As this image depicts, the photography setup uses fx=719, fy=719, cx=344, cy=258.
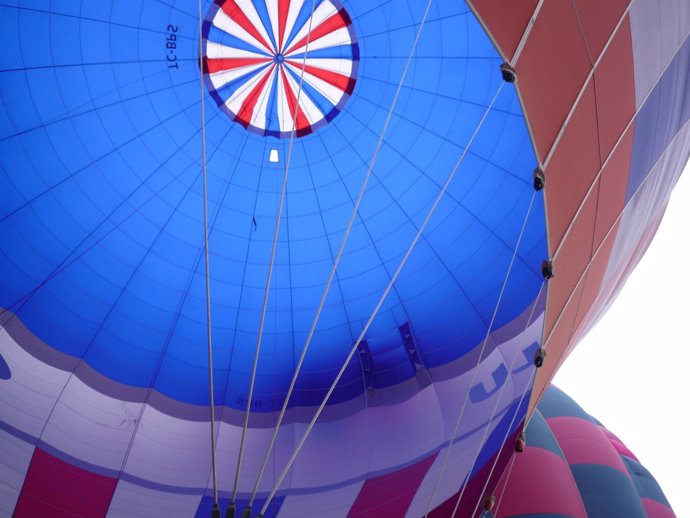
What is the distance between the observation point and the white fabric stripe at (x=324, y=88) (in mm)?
5598

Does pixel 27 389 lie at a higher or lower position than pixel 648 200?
lower

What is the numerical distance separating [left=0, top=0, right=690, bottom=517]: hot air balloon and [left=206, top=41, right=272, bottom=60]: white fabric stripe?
1 centimetres

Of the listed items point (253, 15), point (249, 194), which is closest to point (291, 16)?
point (253, 15)

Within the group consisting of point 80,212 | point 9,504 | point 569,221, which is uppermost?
point 80,212

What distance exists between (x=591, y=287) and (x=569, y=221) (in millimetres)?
1258

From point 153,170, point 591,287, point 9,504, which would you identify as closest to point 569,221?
point 591,287

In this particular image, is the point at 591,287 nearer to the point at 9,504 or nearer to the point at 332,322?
the point at 332,322

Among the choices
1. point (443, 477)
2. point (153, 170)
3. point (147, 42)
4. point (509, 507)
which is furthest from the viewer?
point (509, 507)

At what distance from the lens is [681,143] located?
5996mm

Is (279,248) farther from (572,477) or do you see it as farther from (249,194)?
(572,477)

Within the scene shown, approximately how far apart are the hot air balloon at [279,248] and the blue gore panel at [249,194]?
0.02 metres

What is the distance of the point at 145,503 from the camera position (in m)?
5.77

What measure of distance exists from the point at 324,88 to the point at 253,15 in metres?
0.76

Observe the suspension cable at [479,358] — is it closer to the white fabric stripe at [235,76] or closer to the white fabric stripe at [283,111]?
the white fabric stripe at [283,111]
